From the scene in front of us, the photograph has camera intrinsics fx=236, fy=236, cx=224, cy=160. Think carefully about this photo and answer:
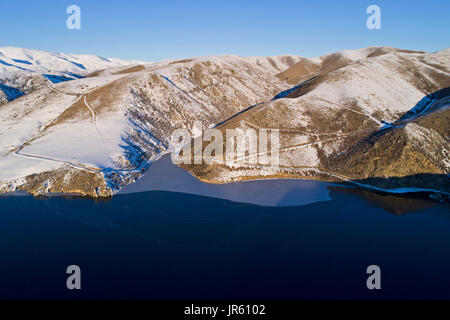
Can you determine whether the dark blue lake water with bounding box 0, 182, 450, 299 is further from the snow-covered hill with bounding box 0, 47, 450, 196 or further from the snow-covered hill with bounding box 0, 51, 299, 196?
the snow-covered hill with bounding box 0, 47, 450, 196

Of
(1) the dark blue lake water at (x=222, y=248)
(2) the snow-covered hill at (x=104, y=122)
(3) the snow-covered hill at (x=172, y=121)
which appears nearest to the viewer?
(1) the dark blue lake water at (x=222, y=248)

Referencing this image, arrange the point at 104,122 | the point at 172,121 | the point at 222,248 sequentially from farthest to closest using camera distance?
the point at 172,121 < the point at 104,122 < the point at 222,248

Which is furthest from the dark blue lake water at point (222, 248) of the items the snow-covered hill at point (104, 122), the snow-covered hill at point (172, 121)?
the snow-covered hill at point (172, 121)

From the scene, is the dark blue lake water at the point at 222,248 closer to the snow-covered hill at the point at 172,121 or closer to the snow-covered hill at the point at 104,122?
the snow-covered hill at the point at 104,122

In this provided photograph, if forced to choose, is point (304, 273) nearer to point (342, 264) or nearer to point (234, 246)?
point (342, 264)

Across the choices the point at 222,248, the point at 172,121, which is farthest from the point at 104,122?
the point at 222,248

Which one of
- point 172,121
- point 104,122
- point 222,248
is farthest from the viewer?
point 172,121

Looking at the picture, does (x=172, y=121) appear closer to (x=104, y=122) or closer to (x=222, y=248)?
(x=104, y=122)

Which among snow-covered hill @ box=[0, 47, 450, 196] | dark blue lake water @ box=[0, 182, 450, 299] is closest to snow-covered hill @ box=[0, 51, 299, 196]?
snow-covered hill @ box=[0, 47, 450, 196]
